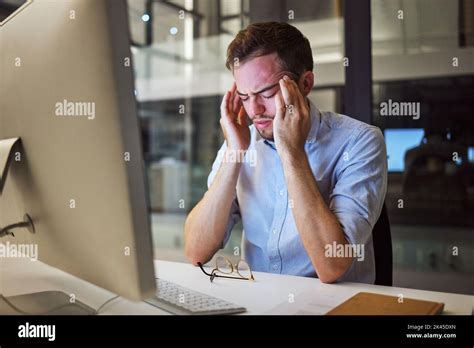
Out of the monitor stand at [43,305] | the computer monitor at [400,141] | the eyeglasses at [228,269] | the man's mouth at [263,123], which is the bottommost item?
the eyeglasses at [228,269]

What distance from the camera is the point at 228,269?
50.0 inches

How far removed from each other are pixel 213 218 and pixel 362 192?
47 cm

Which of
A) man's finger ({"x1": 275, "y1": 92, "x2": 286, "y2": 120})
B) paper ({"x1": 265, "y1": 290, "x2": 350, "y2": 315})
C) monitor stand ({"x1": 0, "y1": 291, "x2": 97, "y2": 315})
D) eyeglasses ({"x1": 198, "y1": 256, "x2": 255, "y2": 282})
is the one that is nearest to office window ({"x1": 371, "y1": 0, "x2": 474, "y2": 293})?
man's finger ({"x1": 275, "y1": 92, "x2": 286, "y2": 120})

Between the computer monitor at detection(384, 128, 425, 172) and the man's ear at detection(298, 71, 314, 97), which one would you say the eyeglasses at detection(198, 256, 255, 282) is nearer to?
the man's ear at detection(298, 71, 314, 97)

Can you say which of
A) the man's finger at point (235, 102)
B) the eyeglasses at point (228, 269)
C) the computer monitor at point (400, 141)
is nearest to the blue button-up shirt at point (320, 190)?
the man's finger at point (235, 102)

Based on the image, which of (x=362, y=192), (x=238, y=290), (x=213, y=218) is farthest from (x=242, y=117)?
(x=238, y=290)

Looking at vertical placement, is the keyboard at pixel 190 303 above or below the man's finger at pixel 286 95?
below

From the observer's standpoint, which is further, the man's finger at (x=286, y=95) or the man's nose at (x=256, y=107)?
the man's nose at (x=256, y=107)

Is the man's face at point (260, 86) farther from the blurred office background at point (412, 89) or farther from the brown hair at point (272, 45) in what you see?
the blurred office background at point (412, 89)

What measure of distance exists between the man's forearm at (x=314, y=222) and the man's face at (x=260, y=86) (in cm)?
26

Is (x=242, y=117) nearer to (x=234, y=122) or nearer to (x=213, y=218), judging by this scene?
(x=234, y=122)

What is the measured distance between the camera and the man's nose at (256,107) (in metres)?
1.48
